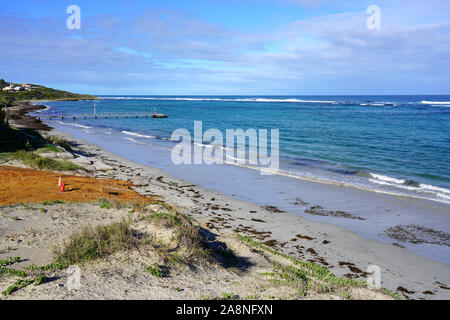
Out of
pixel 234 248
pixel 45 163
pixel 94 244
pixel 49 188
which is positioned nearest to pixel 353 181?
pixel 234 248

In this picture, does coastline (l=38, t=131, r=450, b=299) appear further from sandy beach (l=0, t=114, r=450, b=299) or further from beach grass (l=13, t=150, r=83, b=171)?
beach grass (l=13, t=150, r=83, b=171)

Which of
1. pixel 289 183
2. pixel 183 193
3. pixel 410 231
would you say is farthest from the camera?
pixel 289 183

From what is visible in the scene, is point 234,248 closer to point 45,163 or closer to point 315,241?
point 315,241

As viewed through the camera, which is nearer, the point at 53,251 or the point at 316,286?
the point at 316,286

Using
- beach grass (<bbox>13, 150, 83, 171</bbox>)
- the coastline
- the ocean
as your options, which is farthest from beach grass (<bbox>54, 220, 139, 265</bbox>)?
beach grass (<bbox>13, 150, 83, 171</bbox>)

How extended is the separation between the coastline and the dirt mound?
52.4 inches

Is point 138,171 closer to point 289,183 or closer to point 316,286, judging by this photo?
point 289,183

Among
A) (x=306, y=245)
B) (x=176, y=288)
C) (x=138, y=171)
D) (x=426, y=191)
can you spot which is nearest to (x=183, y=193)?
(x=138, y=171)

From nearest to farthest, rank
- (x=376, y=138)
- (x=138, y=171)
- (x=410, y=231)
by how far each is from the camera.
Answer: (x=410, y=231)
(x=138, y=171)
(x=376, y=138)

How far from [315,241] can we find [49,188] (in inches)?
424

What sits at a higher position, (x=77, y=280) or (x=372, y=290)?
(x=77, y=280)

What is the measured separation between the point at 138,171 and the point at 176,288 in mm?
14241

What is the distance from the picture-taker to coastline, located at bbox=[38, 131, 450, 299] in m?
7.92
